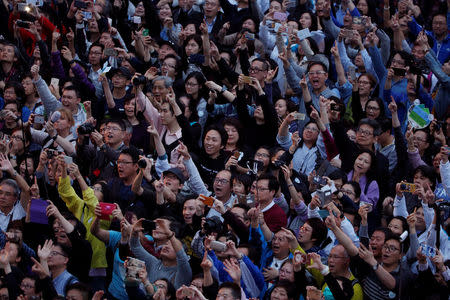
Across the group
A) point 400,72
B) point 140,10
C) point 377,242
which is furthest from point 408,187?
point 140,10

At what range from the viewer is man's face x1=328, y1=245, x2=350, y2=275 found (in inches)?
274

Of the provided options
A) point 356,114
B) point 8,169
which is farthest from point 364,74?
point 8,169

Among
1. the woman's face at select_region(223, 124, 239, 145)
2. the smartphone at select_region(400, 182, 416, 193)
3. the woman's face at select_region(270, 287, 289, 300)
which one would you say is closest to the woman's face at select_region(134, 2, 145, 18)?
the woman's face at select_region(223, 124, 239, 145)

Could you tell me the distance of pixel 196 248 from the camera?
721 cm

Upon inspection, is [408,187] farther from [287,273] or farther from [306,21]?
[306,21]

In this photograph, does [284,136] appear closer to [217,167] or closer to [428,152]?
[217,167]

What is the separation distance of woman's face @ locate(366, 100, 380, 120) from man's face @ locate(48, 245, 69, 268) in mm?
3185

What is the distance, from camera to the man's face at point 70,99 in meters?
9.09

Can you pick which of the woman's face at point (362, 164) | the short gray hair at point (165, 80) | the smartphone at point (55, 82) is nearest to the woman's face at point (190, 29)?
the short gray hair at point (165, 80)

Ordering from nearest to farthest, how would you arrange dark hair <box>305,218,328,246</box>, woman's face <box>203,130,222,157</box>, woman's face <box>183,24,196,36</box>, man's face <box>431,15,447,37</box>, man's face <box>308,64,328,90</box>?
1. dark hair <box>305,218,328,246</box>
2. woman's face <box>203,130,222,157</box>
3. man's face <box>308,64,328,90</box>
4. woman's face <box>183,24,196,36</box>
5. man's face <box>431,15,447,37</box>

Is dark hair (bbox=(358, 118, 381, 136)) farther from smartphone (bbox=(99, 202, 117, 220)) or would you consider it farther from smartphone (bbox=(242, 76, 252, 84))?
smartphone (bbox=(99, 202, 117, 220))

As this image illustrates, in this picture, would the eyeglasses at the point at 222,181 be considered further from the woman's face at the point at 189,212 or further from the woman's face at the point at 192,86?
the woman's face at the point at 192,86

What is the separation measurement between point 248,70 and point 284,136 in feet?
4.50

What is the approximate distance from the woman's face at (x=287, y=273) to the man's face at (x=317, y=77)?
2711mm
